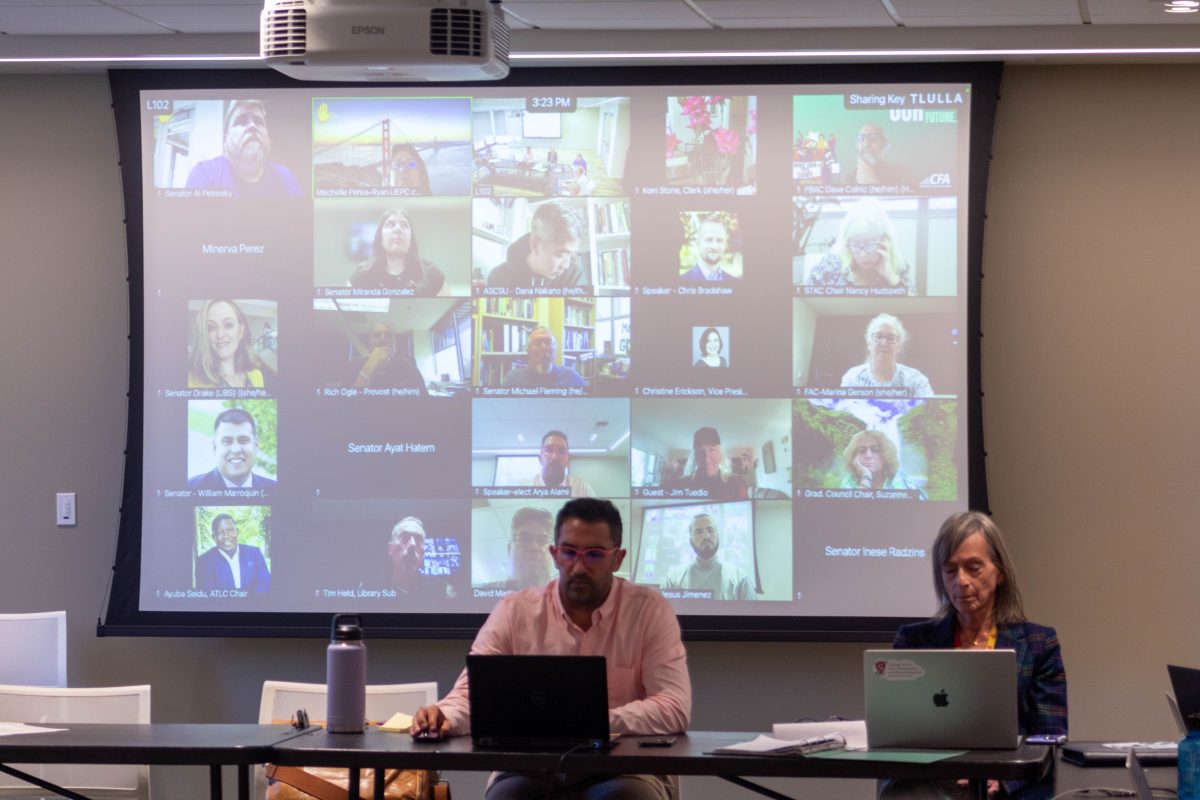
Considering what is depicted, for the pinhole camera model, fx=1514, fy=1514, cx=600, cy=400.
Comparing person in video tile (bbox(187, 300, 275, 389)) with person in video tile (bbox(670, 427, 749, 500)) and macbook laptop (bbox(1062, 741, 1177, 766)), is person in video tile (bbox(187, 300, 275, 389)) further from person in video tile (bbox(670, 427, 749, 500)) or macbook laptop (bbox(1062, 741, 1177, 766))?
macbook laptop (bbox(1062, 741, 1177, 766))

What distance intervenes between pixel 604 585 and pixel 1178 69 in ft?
9.27

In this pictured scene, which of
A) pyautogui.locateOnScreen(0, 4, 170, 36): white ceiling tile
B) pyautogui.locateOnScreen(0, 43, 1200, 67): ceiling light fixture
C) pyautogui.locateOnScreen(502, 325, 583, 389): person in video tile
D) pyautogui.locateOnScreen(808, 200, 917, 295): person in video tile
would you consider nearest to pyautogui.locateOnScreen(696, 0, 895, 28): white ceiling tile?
pyautogui.locateOnScreen(0, 43, 1200, 67): ceiling light fixture

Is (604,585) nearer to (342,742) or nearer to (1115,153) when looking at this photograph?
(342,742)

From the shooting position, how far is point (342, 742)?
3307 mm

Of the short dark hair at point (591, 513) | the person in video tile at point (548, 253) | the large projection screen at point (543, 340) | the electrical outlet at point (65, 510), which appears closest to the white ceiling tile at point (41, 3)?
the large projection screen at point (543, 340)

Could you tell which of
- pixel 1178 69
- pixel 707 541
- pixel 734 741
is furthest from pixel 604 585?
pixel 1178 69

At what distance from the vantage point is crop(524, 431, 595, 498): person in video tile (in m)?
5.21

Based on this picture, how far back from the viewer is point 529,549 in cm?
521

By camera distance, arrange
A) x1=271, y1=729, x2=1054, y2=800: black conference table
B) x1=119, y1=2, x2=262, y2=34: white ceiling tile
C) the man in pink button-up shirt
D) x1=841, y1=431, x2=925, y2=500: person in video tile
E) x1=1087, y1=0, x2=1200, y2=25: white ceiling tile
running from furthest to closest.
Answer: x1=841, y1=431, x2=925, y2=500: person in video tile < x1=119, y1=2, x2=262, y2=34: white ceiling tile < x1=1087, y1=0, x2=1200, y2=25: white ceiling tile < the man in pink button-up shirt < x1=271, y1=729, x2=1054, y2=800: black conference table

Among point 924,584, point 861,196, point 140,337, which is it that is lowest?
point 924,584

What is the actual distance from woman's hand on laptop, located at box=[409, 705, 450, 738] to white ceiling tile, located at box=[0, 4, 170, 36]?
2718mm

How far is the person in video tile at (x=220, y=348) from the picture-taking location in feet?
17.5

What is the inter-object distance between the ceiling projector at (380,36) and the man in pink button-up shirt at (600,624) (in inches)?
46.2

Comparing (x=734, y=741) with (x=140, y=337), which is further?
(x=140, y=337)
